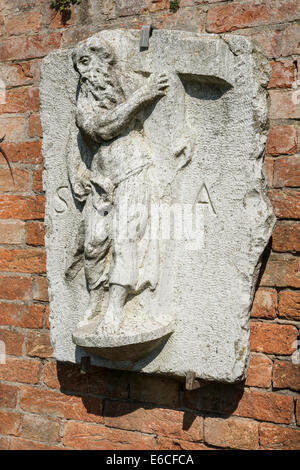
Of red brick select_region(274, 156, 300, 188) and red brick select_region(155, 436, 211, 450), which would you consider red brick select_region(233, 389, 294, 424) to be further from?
red brick select_region(274, 156, 300, 188)

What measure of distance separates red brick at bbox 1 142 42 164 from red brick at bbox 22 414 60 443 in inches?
46.7

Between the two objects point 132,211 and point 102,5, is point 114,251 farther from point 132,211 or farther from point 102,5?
point 102,5

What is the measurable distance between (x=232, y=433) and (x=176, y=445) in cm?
25

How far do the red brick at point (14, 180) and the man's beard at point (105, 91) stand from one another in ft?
2.38

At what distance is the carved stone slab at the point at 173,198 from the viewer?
7.13 ft

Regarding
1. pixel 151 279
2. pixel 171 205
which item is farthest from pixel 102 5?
pixel 151 279

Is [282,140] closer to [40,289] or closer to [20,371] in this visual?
[40,289]

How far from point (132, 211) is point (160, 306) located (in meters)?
0.37

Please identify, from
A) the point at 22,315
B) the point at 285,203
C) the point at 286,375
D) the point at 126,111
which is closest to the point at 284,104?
the point at 285,203

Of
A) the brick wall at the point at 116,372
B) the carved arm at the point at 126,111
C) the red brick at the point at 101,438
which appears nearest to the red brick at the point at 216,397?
the brick wall at the point at 116,372

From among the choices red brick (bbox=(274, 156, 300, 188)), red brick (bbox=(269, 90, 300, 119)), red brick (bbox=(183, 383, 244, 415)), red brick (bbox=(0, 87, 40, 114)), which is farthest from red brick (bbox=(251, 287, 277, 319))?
red brick (bbox=(0, 87, 40, 114))

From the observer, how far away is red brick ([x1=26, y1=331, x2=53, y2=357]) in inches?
110

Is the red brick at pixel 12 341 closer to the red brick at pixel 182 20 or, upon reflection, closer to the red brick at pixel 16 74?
the red brick at pixel 16 74
